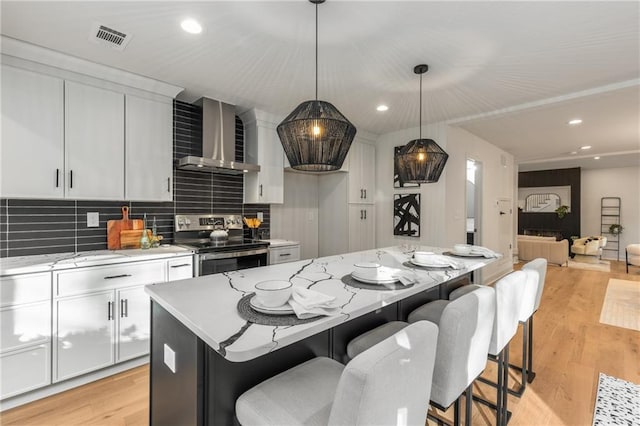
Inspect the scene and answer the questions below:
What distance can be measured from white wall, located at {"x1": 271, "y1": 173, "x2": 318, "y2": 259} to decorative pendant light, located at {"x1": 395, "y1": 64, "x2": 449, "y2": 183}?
2175 millimetres

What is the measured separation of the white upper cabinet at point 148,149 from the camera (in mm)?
2744

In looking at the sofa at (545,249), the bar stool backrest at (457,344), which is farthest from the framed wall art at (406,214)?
the sofa at (545,249)

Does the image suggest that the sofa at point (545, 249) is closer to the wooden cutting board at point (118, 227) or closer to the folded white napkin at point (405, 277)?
the folded white napkin at point (405, 277)

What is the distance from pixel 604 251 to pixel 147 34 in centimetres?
1147

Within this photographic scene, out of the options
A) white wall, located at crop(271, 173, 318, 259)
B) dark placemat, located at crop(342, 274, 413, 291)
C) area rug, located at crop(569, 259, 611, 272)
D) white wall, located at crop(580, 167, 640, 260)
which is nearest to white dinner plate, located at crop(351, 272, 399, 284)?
dark placemat, located at crop(342, 274, 413, 291)

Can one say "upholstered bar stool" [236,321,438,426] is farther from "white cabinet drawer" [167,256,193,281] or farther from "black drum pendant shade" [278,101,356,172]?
"white cabinet drawer" [167,256,193,281]

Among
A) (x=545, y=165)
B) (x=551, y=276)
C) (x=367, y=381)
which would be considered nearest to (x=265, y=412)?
(x=367, y=381)

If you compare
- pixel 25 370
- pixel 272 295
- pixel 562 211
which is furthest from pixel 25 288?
pixel 562 211

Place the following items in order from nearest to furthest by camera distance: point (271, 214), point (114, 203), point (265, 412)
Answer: point (265, 412) < point (114, 203) < point (271, 214)

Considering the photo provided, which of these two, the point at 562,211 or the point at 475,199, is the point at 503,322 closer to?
the point at 475,199

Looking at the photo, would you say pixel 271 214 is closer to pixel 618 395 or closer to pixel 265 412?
pixel 265 412

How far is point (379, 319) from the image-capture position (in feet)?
5.63

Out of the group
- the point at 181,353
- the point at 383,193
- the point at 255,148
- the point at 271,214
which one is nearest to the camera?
the point at 181,353

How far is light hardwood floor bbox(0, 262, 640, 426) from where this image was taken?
1.91m
